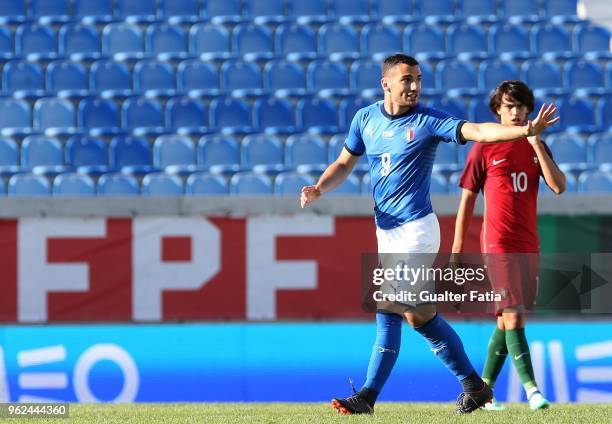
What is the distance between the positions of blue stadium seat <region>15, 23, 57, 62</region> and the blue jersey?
8145 mm

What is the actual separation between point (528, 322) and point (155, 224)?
2.60 metres

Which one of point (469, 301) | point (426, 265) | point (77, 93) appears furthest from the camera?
point (77, 93)

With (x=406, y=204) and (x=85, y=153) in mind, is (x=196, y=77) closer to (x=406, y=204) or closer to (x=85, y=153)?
(x=85, y=153)

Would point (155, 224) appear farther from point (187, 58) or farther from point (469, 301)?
point (187, 58)

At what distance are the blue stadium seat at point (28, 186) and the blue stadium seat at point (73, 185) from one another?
0.31 feet

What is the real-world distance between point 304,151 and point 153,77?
216 cm

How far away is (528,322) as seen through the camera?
7.43 metres

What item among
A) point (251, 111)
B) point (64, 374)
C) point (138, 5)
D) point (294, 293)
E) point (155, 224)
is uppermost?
point (138, 5)

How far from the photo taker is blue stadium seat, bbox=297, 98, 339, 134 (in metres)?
11.3

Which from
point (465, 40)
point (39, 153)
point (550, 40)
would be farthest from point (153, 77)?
point (550, 40)

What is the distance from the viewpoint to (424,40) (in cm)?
1234

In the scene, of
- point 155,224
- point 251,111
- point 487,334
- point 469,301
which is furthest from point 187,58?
point 469,301

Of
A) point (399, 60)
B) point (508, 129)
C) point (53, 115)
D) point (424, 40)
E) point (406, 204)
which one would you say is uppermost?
point (424, 40)

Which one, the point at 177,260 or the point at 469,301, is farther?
the point at 177,260
